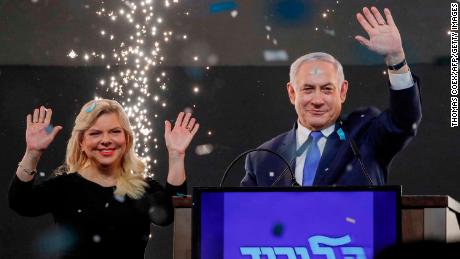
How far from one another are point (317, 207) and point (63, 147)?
339 centimetres

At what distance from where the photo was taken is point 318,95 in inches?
149

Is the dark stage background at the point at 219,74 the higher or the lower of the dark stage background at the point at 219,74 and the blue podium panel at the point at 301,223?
the higher

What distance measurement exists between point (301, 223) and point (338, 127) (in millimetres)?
2104

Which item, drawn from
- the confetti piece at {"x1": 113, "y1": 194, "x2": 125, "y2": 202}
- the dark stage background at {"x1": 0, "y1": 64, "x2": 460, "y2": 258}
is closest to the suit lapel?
the dark stage background at {"x1": 0, "y1": 64, "x2": 460, "y2": 258}

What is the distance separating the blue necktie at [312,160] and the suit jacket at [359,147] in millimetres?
27

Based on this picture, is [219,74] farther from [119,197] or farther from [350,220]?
[350,220]

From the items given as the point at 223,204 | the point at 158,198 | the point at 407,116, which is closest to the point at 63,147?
the point at 407,116

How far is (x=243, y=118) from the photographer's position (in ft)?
15.6

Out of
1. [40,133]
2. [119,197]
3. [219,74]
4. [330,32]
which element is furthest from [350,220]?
[219,74]

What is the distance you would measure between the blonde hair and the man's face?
4.44ft

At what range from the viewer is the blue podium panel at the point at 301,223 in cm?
171

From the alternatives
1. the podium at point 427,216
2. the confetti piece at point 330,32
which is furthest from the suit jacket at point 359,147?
the podium at point 427,216

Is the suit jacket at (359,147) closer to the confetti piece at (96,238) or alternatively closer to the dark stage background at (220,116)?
the dark stage background at (220,116)

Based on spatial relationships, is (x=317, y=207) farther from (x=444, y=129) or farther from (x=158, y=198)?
(x=444, y=129)
